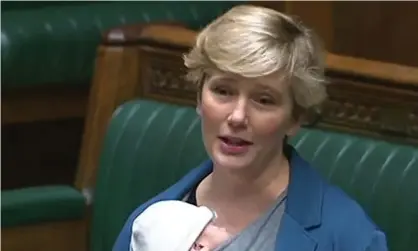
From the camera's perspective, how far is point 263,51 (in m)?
1.49

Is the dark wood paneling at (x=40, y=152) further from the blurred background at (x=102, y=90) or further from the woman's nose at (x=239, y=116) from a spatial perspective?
the woman's nose at (x=239, y=116)

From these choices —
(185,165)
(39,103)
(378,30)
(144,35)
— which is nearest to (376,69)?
(185,165)

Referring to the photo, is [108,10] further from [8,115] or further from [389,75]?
[389,75]

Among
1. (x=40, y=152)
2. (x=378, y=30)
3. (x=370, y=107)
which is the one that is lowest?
(x=40, y=152)

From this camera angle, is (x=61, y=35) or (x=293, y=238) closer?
(x=293, y=238)

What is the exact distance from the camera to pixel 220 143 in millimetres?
1529

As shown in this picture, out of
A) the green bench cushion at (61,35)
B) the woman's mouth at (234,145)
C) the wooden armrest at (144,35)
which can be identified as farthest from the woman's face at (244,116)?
the green bench cushion at (61,35)

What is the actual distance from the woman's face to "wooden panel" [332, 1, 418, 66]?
141cm

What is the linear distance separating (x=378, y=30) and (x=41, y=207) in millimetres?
1191

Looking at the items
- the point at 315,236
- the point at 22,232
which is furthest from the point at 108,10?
the point at 315,236

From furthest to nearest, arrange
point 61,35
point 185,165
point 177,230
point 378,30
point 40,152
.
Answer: point 40,152, point 378,30, point 61,35, point 185,165, point 177,230

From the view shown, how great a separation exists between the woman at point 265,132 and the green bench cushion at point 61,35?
1273mm

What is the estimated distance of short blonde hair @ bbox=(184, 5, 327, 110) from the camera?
1.49 meters

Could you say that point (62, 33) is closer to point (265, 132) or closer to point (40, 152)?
point (40, 152)
